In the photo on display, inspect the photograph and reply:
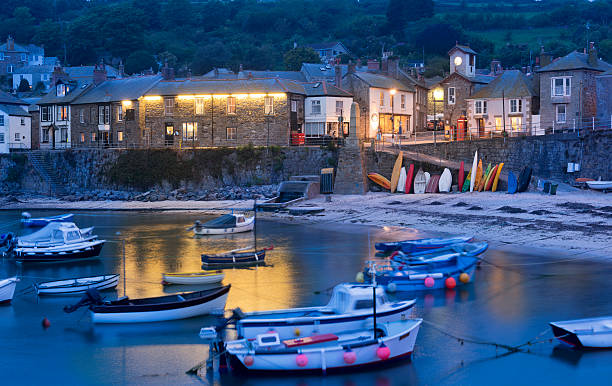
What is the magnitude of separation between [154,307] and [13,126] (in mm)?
55125

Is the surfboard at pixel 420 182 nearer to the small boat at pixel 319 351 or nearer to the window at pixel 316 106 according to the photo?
the window at pixel 316 106

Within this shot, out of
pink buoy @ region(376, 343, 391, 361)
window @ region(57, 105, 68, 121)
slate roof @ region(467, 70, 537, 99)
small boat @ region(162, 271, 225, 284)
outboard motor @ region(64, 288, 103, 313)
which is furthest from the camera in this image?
window @ region(57, 105, 68, 121)

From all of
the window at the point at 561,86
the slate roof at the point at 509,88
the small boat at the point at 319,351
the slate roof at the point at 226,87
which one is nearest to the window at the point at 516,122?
the slate roof at the point at 509,88

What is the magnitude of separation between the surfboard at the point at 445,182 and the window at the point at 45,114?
41473 millimetres

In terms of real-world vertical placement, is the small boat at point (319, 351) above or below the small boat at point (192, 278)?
below

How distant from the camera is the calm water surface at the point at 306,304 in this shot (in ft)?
59.9

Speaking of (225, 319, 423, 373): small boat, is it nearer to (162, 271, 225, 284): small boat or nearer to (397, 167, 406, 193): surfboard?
(162, 271, 225, 284): small boat

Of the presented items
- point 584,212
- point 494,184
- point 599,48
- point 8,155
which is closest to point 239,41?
point 599,48

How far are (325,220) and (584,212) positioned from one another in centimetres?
1446

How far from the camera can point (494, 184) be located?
47.0 m

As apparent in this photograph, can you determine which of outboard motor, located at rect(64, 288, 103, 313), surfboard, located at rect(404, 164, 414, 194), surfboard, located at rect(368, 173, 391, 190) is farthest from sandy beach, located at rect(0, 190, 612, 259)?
outboard motor, located at rect(64, 288, 103, 313)

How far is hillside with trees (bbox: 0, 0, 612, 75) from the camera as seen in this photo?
400ft

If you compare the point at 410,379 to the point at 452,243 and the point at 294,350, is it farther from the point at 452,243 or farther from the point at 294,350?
the point at 452,243

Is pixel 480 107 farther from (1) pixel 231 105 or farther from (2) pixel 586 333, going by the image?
(2) pixel 586 333
